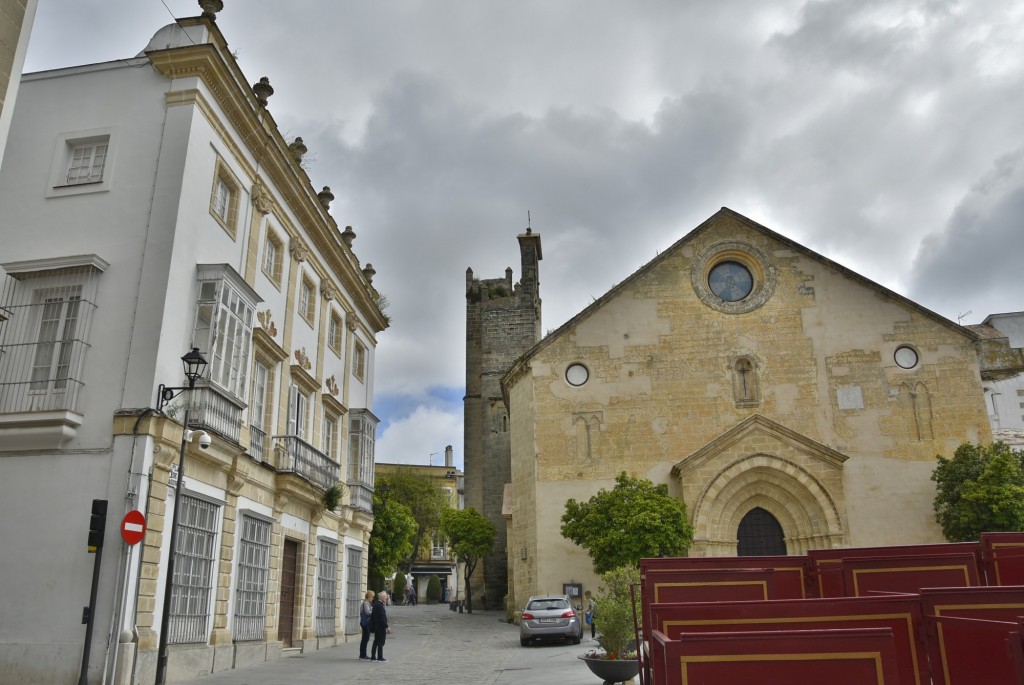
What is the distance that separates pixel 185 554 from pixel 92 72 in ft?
29.3

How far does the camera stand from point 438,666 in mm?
16172

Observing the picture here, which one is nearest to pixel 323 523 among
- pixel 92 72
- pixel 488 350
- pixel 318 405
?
pixel 318 405

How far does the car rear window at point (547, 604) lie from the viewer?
68.1ft

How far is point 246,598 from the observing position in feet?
50.4

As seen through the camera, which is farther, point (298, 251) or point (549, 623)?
point (549, 623)

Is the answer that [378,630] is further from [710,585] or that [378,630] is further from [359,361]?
[710,585]

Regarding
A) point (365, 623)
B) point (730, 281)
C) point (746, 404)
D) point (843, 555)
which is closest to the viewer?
point (843, 555)

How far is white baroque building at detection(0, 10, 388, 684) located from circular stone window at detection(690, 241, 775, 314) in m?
15.9

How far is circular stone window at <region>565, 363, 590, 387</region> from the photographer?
92.9ft

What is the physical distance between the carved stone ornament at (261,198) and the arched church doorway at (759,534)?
17883mm

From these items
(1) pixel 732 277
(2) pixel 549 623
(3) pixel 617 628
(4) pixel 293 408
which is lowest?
(2) pixel 549 623

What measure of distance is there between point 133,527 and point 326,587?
32.9 ft

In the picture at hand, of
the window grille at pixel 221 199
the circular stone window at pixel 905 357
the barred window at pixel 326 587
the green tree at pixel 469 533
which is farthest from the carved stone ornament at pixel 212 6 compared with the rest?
the green tree at pixel 469 533

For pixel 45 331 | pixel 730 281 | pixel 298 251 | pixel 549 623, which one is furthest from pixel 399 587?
pixel 45 331
